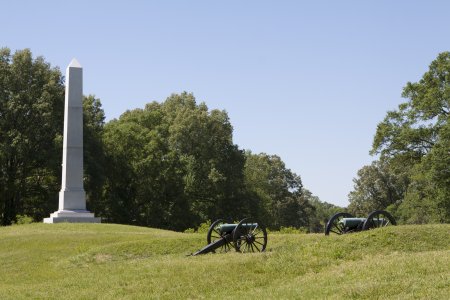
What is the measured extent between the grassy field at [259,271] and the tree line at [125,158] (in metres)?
24.9

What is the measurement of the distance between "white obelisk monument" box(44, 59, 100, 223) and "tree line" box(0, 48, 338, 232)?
9.47m

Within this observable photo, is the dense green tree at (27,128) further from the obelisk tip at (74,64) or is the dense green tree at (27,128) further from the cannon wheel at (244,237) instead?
the cannon wheel at (244,237)

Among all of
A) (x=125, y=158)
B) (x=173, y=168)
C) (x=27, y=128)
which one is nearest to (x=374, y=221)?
(x=27, y=128)

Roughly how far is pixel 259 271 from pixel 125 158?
3762cm

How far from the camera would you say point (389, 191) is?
81.3 metres

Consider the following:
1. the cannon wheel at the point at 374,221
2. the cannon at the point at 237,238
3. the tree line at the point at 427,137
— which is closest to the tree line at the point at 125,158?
the tree line at the point at 427,137

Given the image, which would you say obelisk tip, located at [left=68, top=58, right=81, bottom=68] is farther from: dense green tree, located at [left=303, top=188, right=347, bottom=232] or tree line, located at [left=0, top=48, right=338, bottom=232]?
dense green tree, located at [left=303, top=188, right=347, bottom=232]

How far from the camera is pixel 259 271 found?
14.5 m

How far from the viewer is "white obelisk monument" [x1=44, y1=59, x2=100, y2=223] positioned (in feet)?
113

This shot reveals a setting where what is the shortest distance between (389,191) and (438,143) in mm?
45033

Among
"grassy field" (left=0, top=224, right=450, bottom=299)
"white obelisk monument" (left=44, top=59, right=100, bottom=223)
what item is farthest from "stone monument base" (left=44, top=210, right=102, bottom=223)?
"grassy field" (left=0, top=224, right=450, bottom=299)

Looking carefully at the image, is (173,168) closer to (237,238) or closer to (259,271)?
(237,238)

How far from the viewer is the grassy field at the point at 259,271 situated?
11781mm

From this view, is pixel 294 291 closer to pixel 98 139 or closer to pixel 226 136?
pixel 98 139
